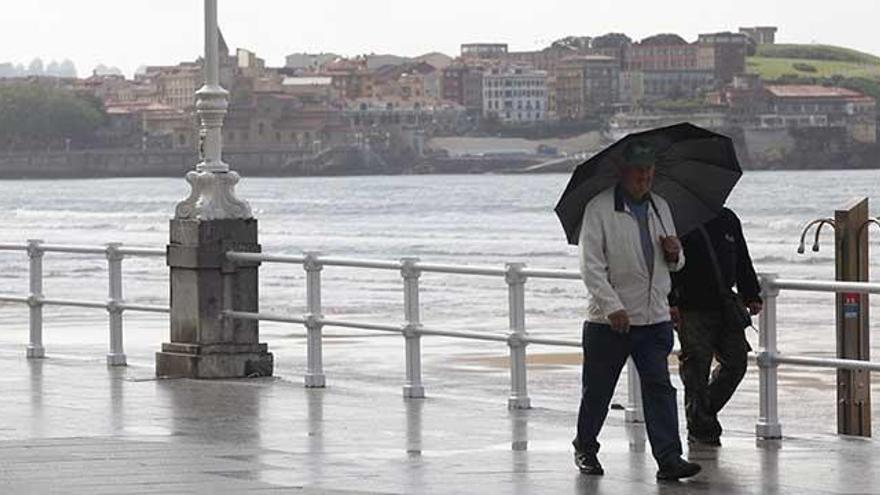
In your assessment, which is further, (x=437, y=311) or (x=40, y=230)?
(x=40, y=230)

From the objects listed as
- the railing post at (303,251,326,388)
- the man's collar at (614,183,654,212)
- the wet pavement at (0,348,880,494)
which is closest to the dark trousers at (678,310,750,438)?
the wet pavement at (0,348,880,494)

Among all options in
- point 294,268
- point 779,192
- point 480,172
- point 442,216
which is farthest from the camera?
point 480,172

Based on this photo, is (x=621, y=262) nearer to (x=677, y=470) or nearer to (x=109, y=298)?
(x=677, y=470)

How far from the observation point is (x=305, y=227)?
99.1 metres

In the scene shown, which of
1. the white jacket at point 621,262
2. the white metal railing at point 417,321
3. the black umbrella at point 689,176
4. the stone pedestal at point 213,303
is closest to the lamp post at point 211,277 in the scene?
the stone pedestal at point 213,303

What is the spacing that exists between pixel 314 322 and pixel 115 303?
258 centimetres

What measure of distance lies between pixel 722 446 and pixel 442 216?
94.4 meters

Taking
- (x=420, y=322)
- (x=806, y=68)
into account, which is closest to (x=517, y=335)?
(x=420, y=322)

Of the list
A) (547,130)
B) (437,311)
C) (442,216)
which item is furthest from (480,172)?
(437,311)

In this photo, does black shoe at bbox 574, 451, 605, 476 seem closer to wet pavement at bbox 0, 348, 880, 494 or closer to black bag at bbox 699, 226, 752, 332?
wet pavement at bbox 0, 348, 880, 494

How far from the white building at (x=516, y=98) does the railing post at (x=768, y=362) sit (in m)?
179

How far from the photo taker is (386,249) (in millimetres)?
74750

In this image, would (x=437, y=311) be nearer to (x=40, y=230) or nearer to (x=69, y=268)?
(x=69, y=268)

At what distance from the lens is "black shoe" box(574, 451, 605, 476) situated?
13.1 meters
